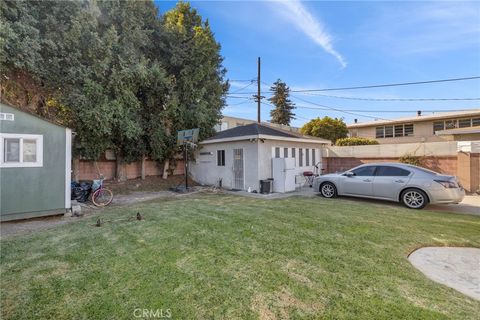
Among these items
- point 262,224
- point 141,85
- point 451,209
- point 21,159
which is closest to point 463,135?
point 451,209

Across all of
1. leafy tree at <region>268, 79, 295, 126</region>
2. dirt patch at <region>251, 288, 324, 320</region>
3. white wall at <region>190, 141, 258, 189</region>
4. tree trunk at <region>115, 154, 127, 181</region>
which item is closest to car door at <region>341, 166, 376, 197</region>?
white wall at <region>190, 141, 258, 189</region>

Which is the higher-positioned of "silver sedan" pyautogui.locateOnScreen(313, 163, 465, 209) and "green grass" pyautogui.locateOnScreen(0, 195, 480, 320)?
"silver sedan" pyautogui.locateOnScreen(313, 163, 465, 209)

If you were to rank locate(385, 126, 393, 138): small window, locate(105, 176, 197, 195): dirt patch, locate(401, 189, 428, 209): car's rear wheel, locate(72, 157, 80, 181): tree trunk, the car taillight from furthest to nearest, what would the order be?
locate(385, 126, 393, 138): small window → locate(105, 176, 197, 195): dirt patch → locate(72, 157, 80, 181): tree trunk → locate(401, 189, 428, 209): car's rear wheel → the car taillight

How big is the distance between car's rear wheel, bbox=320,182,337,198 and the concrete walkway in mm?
4890

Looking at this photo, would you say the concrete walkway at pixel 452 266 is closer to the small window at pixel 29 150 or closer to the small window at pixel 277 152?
the small window at pixel 277 152

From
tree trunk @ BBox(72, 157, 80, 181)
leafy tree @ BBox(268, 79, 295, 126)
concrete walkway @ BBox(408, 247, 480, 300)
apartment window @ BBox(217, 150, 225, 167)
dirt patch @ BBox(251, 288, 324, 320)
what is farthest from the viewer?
leafy tree @ BBox(268, 79, 295, 126)

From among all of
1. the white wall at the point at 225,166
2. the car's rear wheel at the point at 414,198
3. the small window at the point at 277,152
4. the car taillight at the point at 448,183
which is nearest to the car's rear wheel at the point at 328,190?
the car's rear wheel at the point at 414,198

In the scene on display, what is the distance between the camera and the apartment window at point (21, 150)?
5.72 meters

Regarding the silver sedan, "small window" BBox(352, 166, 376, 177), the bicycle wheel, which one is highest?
"small window" BBox(352, 166, 376, 177)

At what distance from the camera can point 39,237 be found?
15.3 ft

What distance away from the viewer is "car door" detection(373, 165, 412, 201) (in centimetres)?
757

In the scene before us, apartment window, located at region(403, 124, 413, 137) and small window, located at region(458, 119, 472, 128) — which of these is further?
apartment window, located at region(403, 124, 413, 137)

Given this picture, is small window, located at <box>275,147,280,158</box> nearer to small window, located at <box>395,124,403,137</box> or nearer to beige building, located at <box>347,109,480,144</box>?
beige building, located at <box>347,109,480,144</box>

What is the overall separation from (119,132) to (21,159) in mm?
5219
